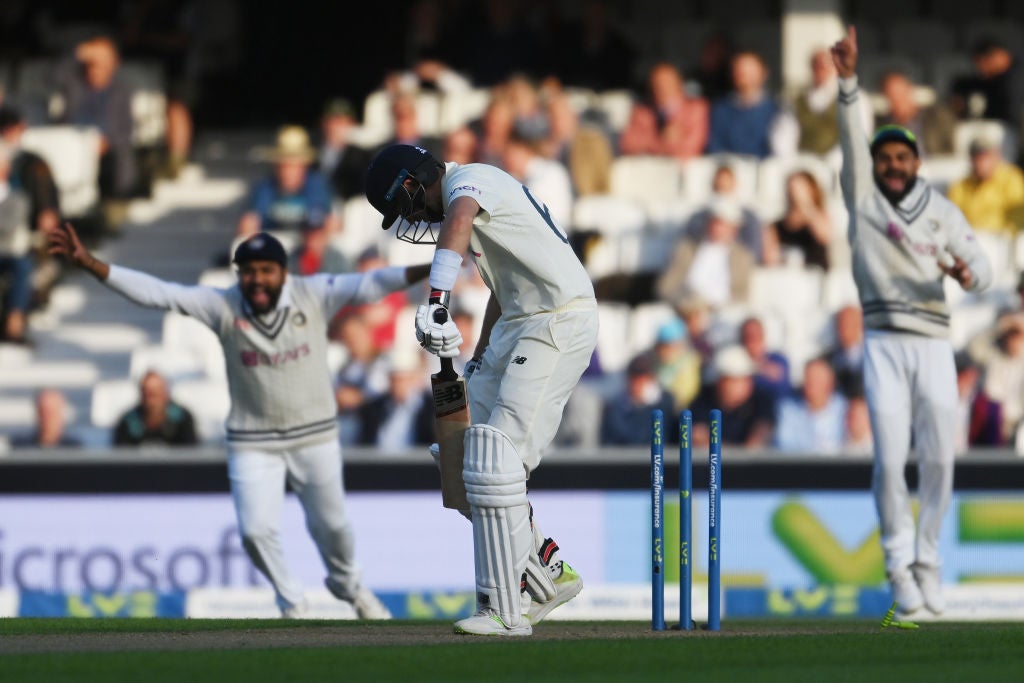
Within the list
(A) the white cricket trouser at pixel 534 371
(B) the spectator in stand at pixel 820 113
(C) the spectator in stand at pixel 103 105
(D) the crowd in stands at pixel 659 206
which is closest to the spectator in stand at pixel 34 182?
(D) the crowd in stands at pixel 659 206

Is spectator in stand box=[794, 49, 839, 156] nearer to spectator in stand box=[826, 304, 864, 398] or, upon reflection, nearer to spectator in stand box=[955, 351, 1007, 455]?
spectator in stand box=[826, 304, 864, 398]

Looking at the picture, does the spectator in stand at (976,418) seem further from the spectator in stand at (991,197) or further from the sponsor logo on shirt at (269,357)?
the sponsor logo on shirt at (269,357)

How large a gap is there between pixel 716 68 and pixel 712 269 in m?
2.79

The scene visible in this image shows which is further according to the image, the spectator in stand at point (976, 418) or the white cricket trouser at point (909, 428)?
the spectator in stand at point (976, 418)

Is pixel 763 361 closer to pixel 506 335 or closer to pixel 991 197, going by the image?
pixel 991 197

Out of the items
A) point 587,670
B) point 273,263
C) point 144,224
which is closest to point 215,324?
point 273,263

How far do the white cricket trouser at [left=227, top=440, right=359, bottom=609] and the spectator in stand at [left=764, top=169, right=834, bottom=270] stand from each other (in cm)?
525

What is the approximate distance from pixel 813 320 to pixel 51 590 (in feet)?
18.5

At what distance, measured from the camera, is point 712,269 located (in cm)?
1391

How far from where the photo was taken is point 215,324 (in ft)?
32.2

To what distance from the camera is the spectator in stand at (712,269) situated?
45.5 feet

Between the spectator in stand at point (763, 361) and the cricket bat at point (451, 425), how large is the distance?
5.47m

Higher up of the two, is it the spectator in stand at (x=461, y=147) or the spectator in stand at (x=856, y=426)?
the spectator in stand at (x=461, y=147)

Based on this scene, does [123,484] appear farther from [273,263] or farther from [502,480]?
[502,480]
